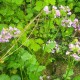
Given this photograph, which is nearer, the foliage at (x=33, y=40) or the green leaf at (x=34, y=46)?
the foliage at (x=33, y=40)

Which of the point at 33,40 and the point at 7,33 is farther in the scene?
the point at 33,40

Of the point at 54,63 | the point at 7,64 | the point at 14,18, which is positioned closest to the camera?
the point at 7,64

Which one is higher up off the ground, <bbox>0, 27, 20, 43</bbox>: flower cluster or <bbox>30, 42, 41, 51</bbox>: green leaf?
<bbox>0, 27, 20, 43</bbox>: flower cluster

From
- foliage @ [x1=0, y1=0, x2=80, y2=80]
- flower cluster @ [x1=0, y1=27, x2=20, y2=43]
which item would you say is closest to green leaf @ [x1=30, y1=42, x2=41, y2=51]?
foliage @ [x1=0, y1=0, x2=80, y2=80]

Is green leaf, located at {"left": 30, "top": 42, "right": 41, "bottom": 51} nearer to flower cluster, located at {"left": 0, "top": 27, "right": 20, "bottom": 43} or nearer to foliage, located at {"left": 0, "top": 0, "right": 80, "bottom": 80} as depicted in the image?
foliage, located at {"left": 0, "top": 0, "right": 80, "bottom": 80}

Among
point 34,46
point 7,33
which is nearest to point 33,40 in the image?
point 34,46

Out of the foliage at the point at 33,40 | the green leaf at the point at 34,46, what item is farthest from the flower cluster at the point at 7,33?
the green leaf at the point at 34,46

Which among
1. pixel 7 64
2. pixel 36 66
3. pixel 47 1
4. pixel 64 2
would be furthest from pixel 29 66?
pixel 64 2

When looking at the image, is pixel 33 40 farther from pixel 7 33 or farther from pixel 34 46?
pixel 7 33

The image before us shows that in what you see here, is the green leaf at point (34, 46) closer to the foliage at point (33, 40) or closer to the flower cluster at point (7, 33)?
the foliage at point (33, 40)

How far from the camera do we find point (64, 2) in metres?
3.53

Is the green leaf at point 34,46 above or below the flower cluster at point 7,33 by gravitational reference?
below

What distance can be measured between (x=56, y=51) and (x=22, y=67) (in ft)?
2.64

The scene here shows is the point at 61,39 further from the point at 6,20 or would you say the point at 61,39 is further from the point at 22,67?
the point at 22,67
